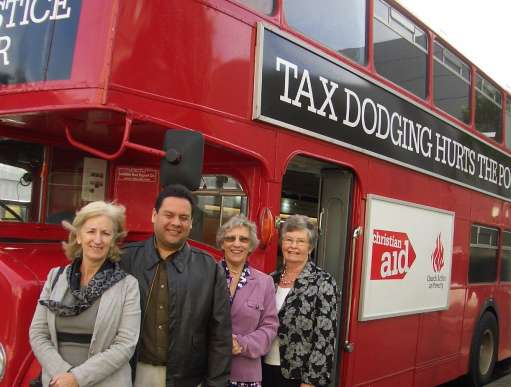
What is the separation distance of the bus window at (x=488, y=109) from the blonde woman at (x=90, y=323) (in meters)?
5.74

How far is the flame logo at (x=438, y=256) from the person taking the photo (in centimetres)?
584

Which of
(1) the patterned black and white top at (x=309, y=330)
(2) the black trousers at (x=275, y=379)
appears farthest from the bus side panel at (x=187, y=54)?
(2) the black trousers at (x=275, y=379)

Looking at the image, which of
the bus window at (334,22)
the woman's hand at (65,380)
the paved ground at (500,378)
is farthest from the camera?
the paved ground at (500,378)

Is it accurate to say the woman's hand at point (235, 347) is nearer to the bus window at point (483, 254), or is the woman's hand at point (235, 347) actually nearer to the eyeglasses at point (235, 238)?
the eyeglasses at point (235, 238)

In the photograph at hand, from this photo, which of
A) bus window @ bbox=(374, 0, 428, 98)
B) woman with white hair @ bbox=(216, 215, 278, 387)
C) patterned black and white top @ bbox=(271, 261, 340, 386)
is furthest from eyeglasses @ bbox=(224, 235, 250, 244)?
bus window @ bbox=(374, 0, 428, 98)

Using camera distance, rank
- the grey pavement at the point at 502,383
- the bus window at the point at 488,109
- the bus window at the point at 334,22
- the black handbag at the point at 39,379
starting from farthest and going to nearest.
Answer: the grey pavement at the point at 502,383 < the bus window at the point at 488,109 < the bus window at the point at 334,22 < the black handbag at the point at 39,379

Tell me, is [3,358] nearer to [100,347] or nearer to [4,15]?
[100,347]

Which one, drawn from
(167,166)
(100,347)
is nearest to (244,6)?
(167,166)

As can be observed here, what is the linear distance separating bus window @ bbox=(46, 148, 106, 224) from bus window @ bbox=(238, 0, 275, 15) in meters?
1.52

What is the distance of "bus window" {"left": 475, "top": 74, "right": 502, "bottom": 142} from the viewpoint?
714 centimetres

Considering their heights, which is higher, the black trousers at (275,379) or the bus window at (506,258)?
the bus window at (506,258)

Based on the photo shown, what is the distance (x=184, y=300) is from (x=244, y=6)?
1.96 metres

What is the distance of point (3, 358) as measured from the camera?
281 cm

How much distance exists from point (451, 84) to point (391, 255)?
235 cm
